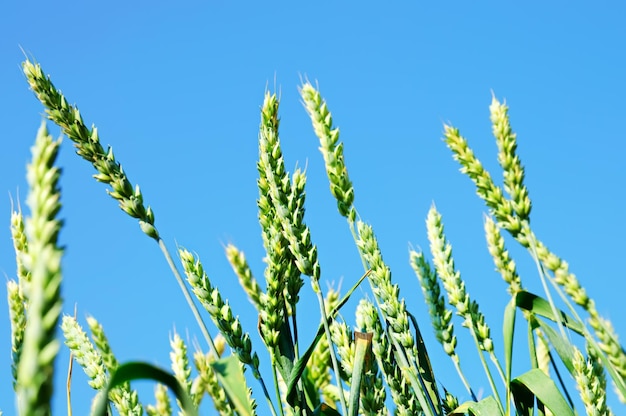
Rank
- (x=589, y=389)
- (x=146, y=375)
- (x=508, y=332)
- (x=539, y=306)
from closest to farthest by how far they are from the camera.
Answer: (x=146, y=375) < (x=589, y=389) < (x=508, y=332) < (x=539, y=306)

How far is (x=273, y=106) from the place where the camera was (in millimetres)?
2229

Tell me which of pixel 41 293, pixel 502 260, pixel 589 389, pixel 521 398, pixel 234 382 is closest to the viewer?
pixel 41 293

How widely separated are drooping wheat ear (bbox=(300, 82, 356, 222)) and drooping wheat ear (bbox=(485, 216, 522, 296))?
0.76 meters

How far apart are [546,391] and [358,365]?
24.6 inches

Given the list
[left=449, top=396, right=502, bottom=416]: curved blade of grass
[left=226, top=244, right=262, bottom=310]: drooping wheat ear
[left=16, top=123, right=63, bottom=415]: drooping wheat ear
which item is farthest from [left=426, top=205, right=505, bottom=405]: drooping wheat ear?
[left=16, top=123, right=63, bottom=415]: drooping wheat ear

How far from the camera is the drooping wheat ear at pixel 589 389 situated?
2.12 meters

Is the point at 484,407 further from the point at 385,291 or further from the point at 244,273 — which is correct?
the point at 244,273

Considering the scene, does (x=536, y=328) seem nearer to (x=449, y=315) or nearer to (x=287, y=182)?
(x=449, y=315)

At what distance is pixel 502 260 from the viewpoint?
9.14ft

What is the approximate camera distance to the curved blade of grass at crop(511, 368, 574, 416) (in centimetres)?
206

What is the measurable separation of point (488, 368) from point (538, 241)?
1.62 ft

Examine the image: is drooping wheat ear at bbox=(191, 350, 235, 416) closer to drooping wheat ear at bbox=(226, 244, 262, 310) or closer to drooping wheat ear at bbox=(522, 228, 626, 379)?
drooping wheat ear at bbox=(226, 244, 262, 310)

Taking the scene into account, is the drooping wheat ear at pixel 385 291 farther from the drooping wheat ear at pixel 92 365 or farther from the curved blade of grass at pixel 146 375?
the curved blade of grass at pixel 146 375

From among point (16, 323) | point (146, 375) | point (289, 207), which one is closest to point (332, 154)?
point (289, 207)
